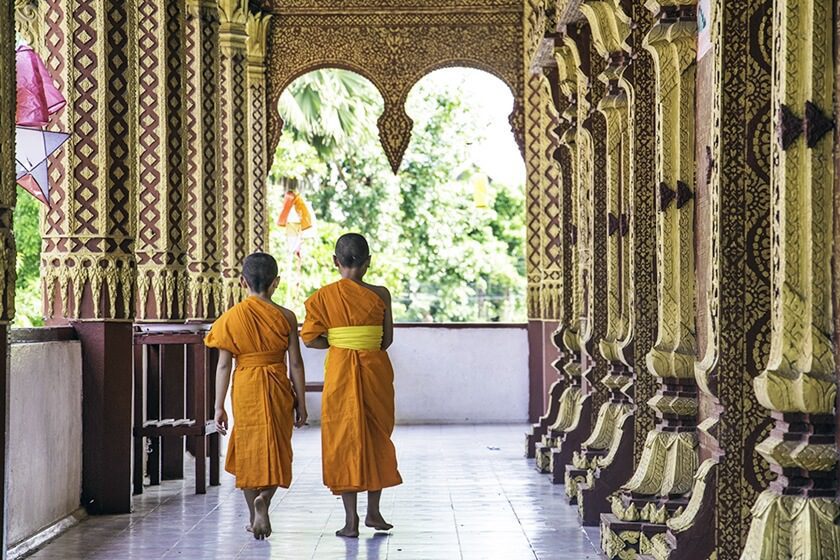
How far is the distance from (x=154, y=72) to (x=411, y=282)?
25277 mm

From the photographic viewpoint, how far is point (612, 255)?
28.6ft

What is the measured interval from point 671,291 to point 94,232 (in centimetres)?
403

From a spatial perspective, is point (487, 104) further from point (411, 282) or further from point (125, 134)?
point (125, 134)

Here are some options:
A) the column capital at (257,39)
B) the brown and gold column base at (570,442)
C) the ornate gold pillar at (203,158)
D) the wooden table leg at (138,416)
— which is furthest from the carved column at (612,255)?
the column capital at (257,39)

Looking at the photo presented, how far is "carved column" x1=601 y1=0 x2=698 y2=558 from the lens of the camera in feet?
21.1

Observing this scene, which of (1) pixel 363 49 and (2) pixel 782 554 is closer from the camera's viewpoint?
(2) pixel 782 554

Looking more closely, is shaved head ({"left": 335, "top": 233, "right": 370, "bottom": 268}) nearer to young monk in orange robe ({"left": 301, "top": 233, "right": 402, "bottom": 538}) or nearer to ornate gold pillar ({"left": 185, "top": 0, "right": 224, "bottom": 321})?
young monk in orange robe ({"left": 301, "top": 233, "right": 402, "bottom": 538})

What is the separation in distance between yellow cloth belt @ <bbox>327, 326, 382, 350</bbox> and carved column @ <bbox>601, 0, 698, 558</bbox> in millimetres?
1804

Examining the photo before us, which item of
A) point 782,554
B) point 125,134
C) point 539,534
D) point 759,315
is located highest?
point 125,134

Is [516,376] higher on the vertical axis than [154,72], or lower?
lower

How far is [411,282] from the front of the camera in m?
35.4

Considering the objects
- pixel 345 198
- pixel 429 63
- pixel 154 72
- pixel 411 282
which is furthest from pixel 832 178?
pixel 411 282

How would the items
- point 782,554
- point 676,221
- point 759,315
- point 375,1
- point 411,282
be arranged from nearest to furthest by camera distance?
1. point 782,554
2. point 759,315
3. point 676,221
4. point 375,1
5. point 411,282

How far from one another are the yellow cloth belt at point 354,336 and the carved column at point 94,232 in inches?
71.2
